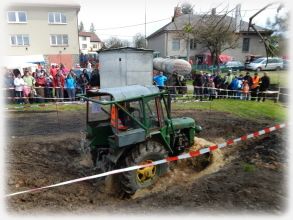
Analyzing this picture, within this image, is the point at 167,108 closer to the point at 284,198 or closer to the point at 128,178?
the point at 128,178

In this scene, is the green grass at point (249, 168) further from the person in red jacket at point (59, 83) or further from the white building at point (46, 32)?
the white building at point (46, 32)

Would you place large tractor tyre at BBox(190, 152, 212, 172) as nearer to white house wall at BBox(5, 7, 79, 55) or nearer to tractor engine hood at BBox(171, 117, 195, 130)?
tractor engine hood at BBox(171, 117, 195, 130)

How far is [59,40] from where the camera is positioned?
35125mm

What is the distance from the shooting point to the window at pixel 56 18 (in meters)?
34.4

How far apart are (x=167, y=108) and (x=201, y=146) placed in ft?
8.76

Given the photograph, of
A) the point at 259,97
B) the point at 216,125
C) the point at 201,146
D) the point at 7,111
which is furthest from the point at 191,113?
the point at 7,111

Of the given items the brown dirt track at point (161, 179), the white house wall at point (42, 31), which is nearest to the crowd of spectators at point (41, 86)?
the brown dirt track at point (161, 179)

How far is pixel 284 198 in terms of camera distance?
17.4 ft

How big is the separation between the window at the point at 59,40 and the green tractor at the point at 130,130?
30.9m

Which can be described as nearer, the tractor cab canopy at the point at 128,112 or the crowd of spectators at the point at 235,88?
the tractor cab canopy at the point at 128,112

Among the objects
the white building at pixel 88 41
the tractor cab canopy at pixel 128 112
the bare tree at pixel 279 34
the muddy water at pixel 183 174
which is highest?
the white building at pixel 88 41

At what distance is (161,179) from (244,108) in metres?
8.52

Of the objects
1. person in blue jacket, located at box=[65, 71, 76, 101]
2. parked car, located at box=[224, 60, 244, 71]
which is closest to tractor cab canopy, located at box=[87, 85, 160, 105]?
person in blue jacket, located at box=[65, 71, 76, 101]

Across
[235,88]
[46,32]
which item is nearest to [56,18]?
[46,32]
